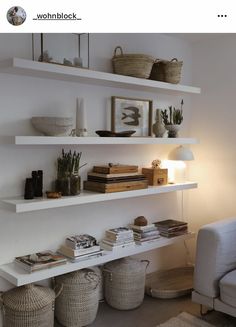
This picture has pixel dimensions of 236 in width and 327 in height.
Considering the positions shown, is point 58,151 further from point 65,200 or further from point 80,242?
point 80,242

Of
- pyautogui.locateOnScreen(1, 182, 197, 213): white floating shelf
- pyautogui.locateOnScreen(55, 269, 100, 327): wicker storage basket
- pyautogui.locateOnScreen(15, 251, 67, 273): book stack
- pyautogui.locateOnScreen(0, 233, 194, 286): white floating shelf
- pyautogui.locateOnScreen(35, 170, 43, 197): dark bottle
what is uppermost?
pyautogui.locateOnScreen(35, 170, 43, 197): dark bottle

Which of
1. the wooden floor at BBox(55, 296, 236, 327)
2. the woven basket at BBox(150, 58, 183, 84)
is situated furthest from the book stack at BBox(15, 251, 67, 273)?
the woven basket at BBox(150, 58, 183, 84)

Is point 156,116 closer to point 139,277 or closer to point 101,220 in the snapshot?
point 101,220

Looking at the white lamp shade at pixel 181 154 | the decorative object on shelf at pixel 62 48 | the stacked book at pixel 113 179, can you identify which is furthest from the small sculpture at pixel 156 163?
the decorative object on shelf at pixel 62 48

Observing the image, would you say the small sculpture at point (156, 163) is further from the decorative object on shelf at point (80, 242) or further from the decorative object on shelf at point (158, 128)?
the decorative object on shelf at point (80, 242)

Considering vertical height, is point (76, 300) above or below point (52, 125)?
below

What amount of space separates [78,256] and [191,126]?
1.75 meters

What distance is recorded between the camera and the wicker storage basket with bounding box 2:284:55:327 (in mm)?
2289

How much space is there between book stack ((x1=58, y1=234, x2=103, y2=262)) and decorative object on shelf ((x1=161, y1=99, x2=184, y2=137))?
43.7 inches

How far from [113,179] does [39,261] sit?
76 cm

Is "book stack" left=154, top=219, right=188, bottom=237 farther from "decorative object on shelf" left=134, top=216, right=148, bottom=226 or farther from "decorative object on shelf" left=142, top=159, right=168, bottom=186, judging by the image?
"decorative object on shelf" left=142, top=159, right=168, bottom=186

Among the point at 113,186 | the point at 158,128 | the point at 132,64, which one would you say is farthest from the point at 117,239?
the point at 132,64

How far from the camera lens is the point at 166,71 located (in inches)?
118
